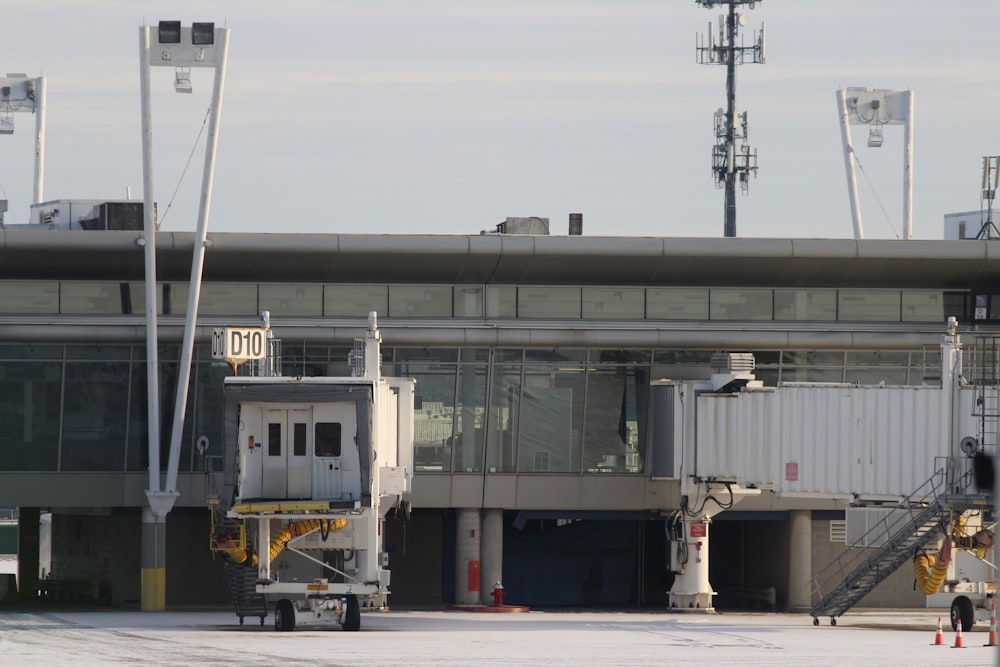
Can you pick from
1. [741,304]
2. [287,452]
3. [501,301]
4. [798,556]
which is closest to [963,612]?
[798,556]

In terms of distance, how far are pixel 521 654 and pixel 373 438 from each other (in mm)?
8403

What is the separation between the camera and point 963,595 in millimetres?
38000

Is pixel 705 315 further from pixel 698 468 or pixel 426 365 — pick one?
pixel 426 365

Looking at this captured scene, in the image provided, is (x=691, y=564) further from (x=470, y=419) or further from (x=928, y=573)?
(x=928, y=573)

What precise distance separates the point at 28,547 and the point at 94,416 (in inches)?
525

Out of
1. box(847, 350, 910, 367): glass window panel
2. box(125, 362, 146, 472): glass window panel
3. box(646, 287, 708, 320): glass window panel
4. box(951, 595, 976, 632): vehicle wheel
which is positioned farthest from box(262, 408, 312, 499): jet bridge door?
box(847, 350, 910, 367): glass window panel

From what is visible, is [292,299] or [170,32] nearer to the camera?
[170,32]

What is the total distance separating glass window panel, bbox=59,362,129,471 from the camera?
46219 mm

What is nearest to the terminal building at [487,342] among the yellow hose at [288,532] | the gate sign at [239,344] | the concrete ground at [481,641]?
the concrete ground at [481,641]

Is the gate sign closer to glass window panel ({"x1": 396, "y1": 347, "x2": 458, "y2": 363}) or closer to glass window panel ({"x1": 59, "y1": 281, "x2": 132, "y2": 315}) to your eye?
glass window panel ({"x1": 59, "y1": 281, "x2": 132, "y2": 315})

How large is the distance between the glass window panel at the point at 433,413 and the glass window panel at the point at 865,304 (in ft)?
37.3

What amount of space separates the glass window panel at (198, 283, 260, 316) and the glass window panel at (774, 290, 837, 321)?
1488 centimetres

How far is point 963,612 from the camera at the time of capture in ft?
124

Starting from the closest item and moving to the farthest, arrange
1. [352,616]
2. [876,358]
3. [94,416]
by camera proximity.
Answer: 1. [352,616]
2. [94,416]
3. [876,358]
